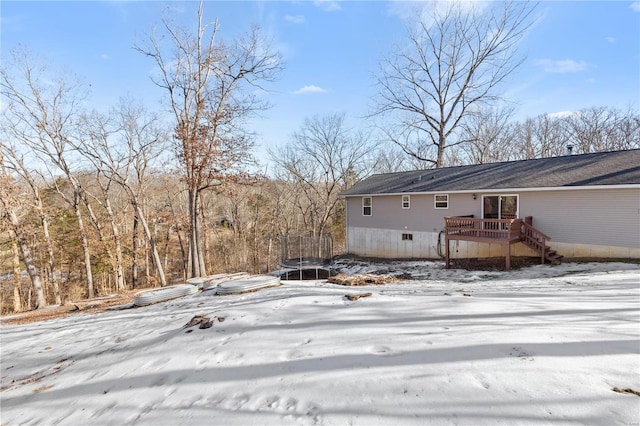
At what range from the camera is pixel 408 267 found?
12.8 metres

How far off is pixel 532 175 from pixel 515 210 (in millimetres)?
1623

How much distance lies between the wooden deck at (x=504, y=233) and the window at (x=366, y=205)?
5606mm

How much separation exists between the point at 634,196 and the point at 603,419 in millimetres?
12019

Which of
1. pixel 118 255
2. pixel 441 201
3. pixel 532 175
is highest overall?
pixel 532 175

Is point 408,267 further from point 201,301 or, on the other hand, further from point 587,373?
point 587,373

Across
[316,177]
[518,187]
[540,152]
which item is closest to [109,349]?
[518,187]

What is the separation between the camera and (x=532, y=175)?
1230cm

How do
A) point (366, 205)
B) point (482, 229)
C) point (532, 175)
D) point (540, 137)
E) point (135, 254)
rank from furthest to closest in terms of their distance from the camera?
point (540, 137)
point (135, 254)
point (366, 205)
point (532, 175)
point (482, 229)

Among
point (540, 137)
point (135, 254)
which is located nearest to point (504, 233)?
point (135, 254)

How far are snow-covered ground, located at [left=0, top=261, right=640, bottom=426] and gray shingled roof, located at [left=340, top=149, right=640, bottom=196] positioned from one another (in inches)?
273

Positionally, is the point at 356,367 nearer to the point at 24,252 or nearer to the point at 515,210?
the point at 515,210

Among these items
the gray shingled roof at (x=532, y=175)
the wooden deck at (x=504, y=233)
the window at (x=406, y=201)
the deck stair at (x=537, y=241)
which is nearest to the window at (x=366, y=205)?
the gray shingled roof at (x=532, y=175)

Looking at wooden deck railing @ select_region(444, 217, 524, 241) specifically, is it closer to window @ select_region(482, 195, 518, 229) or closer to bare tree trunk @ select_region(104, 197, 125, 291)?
window @ select_region(482, 195, 518, 229)

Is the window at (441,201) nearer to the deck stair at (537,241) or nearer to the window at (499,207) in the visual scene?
the window at (499,207)
